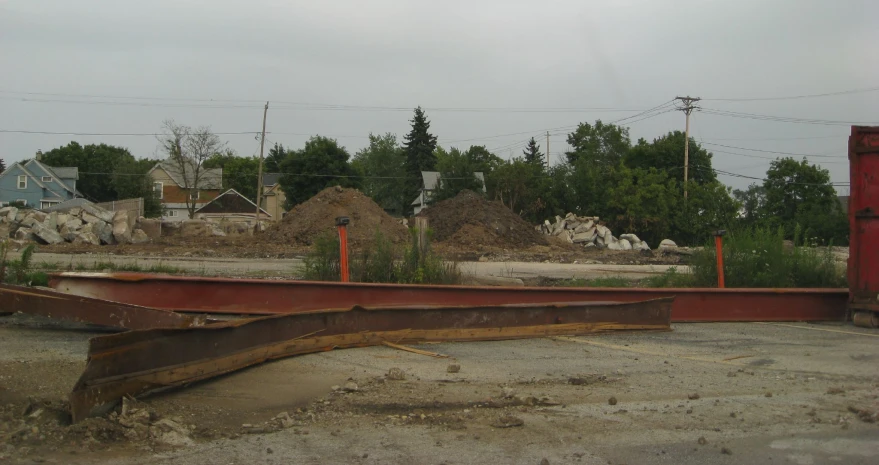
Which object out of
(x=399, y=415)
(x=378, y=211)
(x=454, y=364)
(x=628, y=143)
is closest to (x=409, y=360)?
(x=454, y=364)

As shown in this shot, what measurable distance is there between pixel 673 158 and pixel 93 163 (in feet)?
251

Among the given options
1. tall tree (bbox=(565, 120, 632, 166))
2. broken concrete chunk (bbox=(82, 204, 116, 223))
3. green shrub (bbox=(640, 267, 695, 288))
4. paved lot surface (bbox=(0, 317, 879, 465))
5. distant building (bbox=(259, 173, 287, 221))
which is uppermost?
tall tree (bbox=(565, 120, 632, 166))

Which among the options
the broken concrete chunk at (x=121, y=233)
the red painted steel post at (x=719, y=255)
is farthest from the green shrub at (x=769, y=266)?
the broken concrete chunk at (x=121, y=233)

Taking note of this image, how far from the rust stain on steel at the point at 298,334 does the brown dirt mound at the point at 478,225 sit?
31.8 meters

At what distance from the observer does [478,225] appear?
145 feet

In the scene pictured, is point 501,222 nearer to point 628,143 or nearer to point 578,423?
point 578,423

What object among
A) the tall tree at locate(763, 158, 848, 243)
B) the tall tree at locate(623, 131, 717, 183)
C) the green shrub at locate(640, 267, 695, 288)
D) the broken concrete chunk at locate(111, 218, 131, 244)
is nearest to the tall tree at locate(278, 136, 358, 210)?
the tall tree at locate(623, 131, 717, 183)

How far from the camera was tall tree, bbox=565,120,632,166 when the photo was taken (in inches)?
3652

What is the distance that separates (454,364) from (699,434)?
265cm

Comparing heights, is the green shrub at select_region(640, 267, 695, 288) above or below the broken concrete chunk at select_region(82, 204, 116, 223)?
below

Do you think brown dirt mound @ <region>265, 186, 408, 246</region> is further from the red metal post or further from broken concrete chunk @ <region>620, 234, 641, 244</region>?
the red metal post

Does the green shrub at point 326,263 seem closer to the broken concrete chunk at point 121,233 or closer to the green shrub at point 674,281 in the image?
the green shrub at point 674,281

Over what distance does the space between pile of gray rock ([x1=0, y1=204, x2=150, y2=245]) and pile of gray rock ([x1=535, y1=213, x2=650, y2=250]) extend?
27.2 meters

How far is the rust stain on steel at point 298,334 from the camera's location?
507 cm
